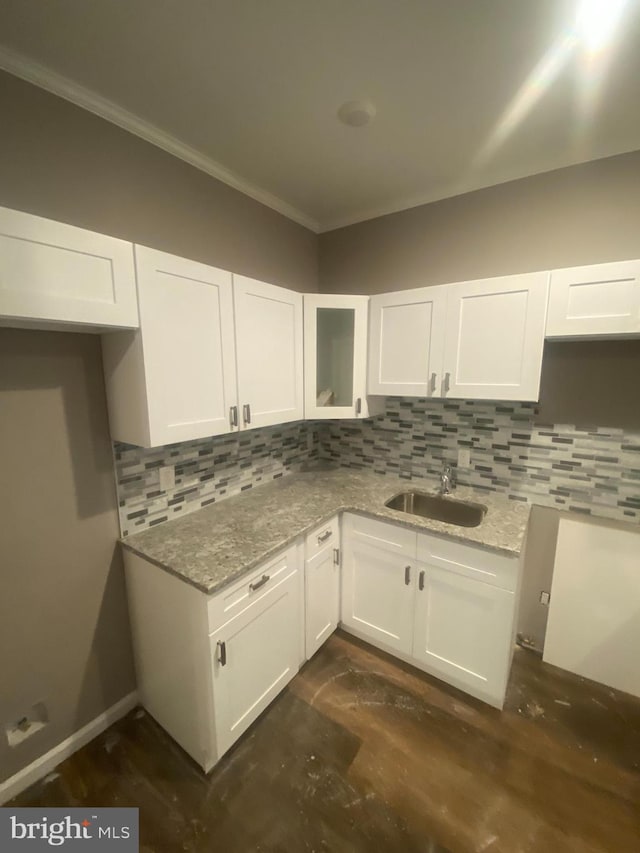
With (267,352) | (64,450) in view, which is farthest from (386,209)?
(64,450)

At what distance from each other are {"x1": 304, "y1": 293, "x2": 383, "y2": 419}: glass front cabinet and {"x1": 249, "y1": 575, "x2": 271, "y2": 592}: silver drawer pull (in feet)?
3.21

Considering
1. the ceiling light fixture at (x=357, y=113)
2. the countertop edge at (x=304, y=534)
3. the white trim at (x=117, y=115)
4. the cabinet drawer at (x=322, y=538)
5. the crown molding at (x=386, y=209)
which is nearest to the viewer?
the white trim at (x=117, y=115)

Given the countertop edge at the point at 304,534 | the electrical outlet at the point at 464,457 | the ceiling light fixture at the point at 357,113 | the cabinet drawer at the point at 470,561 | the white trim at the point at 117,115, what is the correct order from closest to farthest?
the white trim at the point at 117,115 < the countertop edge at the point at 304,534 < the ceiling light fixture at the point at 357,113 < the cabinet drawer at the point at 470,561 < the electrical outlet at the point at 464,457

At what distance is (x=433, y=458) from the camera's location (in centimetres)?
222

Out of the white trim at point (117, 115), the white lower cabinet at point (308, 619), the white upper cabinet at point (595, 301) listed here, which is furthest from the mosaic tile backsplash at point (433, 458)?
the white trim at point (117, 115)

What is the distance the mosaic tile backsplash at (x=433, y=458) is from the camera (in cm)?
165

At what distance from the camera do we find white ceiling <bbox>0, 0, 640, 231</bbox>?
101cm

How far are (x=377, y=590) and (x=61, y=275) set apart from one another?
2.00 metres

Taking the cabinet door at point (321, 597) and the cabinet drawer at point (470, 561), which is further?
the cabinet door at point (321, 597)

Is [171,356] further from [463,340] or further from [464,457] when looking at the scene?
[464,457]

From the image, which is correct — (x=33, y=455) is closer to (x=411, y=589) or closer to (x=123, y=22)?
(x=123, y=22)

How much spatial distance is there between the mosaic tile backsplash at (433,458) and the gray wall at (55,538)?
0.54 ft

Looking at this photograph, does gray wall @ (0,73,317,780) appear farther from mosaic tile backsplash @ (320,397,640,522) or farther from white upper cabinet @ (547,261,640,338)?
white upper cabinet @ (547,261,640,338)

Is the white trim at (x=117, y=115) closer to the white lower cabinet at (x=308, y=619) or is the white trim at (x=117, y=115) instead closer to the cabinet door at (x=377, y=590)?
the white lower cabinet at (x=308, y=619)
